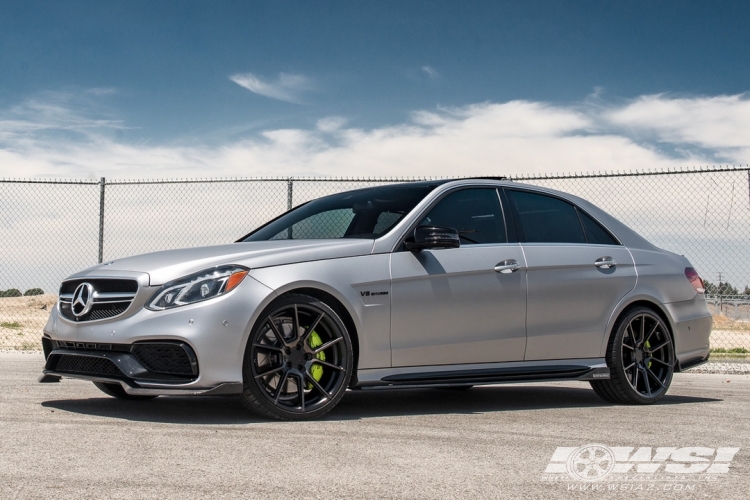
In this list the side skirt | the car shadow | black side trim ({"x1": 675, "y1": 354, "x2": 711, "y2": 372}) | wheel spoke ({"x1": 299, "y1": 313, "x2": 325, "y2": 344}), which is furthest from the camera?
black side trim ({"x1": 675, "y1": 354, "x2": 711, "y2": 372})

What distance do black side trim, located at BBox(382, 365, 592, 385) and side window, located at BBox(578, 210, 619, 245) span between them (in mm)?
1078

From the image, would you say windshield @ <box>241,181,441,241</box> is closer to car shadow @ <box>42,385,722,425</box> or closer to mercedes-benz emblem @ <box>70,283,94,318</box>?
car shadow @ <box>42,385,722,425</box>

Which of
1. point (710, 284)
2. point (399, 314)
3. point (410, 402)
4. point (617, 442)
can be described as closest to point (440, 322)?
point (399, 314)

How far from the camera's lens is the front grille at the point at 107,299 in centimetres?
552

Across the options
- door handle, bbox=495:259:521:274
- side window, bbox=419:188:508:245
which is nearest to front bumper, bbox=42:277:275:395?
side window, bbox=419:188:508:245

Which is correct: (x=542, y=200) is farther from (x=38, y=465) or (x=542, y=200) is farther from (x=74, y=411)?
(x=38, y=465)

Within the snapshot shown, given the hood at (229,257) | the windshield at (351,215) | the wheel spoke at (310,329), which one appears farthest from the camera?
the windshield at (351,215)

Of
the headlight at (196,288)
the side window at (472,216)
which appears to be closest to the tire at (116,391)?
the headlight at (196,288)

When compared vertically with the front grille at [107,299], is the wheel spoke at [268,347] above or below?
below

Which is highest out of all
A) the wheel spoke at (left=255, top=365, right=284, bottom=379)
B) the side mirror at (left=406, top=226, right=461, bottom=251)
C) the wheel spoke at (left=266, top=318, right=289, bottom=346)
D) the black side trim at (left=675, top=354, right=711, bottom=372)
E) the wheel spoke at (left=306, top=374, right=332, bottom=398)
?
the side mirror at (left=406, top=226, right=461, bottom=251)

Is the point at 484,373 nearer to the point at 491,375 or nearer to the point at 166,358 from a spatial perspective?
the point at 491,375

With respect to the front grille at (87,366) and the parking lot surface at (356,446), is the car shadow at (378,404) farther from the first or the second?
the front grille at (87,366)

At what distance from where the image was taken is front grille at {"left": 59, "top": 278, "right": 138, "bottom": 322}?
5523 mm

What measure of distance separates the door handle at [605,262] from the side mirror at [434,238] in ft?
4.87
